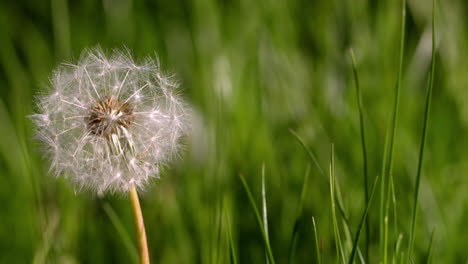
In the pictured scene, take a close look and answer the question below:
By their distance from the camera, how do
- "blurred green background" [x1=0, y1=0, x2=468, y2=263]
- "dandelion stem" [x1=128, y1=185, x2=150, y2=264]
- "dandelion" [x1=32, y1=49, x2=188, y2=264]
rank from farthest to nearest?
1. "blurred green background" [x1=0, y1=0, x2=468, y2=263]
2. "dandelion" [x1=32, y1=49, x2=188, y2=264]
3. "dandelion stem" [x1=128, y1=185, x2=150, y2=264]

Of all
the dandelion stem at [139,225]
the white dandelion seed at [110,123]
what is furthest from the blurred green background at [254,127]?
the dandelion stem at [139,225]

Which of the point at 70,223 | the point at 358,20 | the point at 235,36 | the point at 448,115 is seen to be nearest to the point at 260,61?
the point at 235,36

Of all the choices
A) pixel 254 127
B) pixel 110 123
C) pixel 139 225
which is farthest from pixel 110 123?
pixel 254 127

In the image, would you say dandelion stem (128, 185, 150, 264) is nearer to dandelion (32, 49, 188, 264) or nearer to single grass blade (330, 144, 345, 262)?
dandelion (32, 49, 188, 264)

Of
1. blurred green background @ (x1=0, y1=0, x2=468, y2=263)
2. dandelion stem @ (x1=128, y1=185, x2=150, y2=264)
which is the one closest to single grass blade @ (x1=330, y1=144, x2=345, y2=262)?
blurred green background @ (x1=0, y1=0, x2=468, y2=263)

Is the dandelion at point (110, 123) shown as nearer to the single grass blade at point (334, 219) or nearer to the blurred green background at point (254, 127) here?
the blurred green background at point (254, 127)
